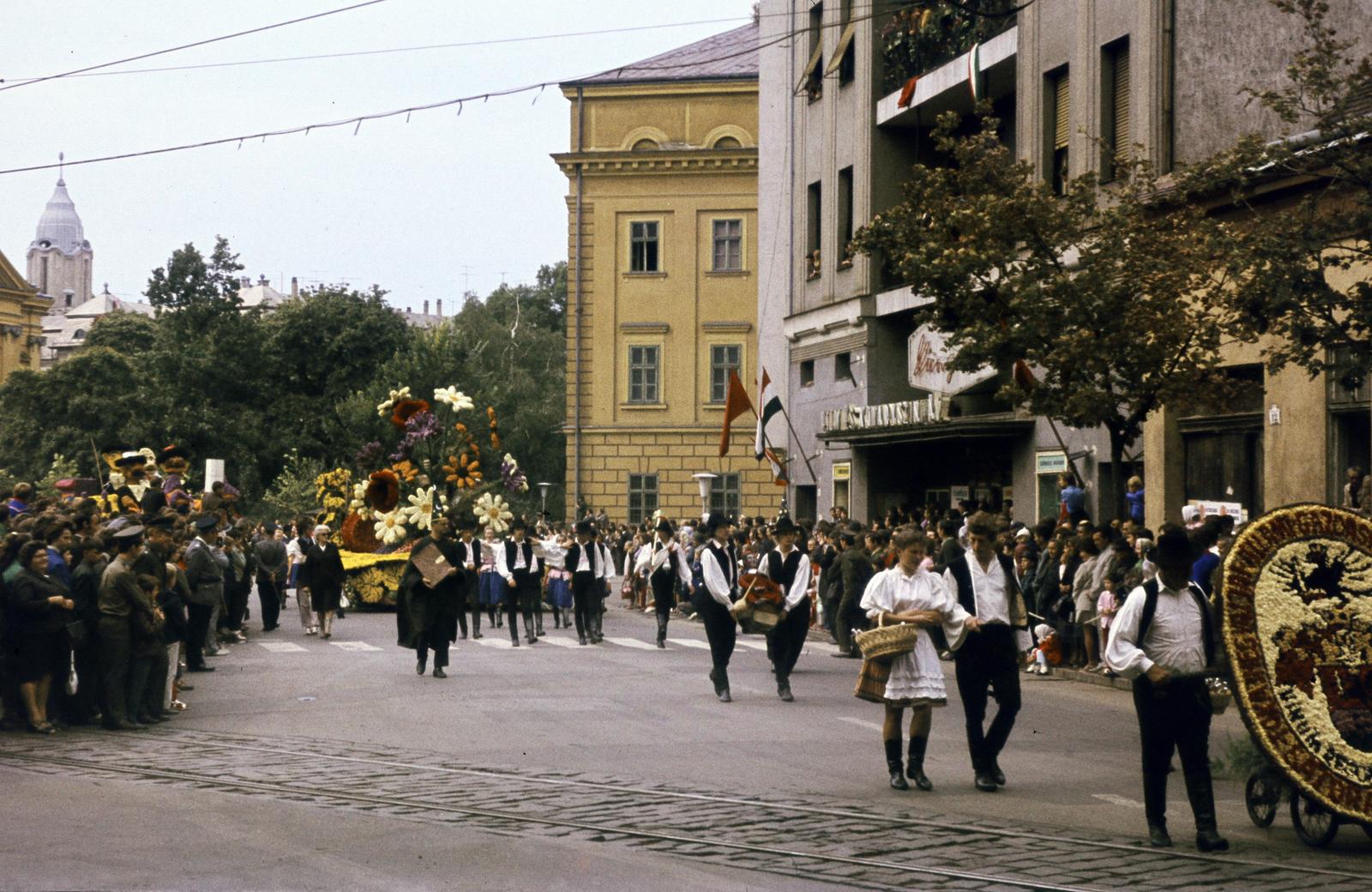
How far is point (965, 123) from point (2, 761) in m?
26.6

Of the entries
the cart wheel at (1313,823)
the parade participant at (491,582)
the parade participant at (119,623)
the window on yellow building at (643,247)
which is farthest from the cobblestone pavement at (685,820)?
the window on yellow building at (643,247)

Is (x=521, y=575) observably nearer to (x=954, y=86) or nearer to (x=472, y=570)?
(x=472, y=570)

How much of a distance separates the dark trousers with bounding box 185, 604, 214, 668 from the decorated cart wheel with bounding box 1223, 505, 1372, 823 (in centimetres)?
1450

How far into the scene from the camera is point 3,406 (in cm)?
7694

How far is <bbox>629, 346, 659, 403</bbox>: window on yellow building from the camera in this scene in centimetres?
5769

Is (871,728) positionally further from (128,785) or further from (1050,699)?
(128,785)

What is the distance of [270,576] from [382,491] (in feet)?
12.8

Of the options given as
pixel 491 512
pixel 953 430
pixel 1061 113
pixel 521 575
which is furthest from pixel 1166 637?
pixel 491 512

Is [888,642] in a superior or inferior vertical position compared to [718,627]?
superior

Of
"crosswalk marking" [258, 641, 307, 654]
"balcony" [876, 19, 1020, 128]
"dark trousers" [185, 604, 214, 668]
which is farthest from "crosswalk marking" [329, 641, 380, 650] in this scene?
"balcony" [876, 19, 1020, 128]

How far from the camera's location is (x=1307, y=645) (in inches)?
378

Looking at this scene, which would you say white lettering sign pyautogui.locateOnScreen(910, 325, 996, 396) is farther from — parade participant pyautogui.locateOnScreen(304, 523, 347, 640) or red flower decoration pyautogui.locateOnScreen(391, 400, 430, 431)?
parade participant pyautogui.locateOnScreen(304, 523, 347, 640)

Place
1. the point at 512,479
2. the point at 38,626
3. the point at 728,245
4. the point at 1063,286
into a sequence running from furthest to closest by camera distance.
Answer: the point at 728,245 < the point at 512,479 < the point at 1063,286 < the point at 38,626

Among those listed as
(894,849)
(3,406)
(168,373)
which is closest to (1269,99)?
(894,849)
